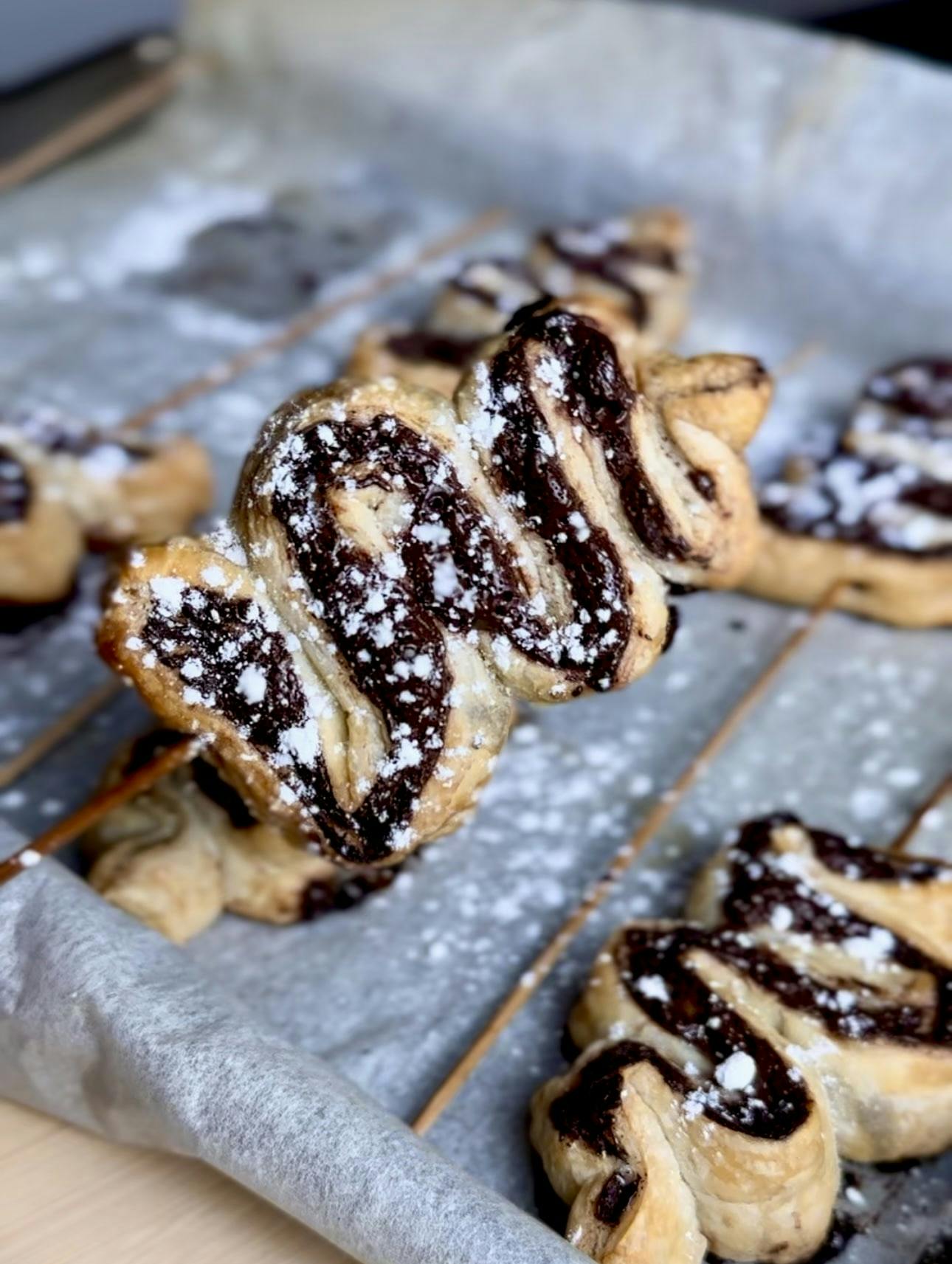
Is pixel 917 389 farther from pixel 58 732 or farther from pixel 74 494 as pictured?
pixel 58 732

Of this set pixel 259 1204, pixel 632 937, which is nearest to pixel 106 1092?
pixel 259 1204

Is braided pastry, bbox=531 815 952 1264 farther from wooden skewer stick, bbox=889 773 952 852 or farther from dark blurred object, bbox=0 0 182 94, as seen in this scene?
dark blurred object, bbox=0 0 182 94

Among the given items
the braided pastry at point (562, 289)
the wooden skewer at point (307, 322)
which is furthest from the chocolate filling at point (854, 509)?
the wooden skewer at point (307, 322)

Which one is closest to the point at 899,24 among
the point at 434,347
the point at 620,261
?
Answer: the point at 620,261

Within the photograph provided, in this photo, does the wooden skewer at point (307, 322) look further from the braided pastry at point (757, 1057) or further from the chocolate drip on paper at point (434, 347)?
the braided pastry at point (757, 1057)

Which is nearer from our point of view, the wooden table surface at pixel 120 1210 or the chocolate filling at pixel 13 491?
the wooden table surface at pixel 120 1210

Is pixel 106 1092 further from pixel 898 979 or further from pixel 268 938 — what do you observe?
pixel 898 979
